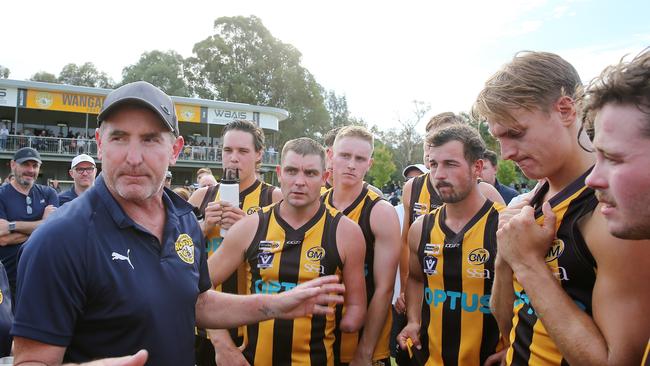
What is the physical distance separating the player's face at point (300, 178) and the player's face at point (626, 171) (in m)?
2.30

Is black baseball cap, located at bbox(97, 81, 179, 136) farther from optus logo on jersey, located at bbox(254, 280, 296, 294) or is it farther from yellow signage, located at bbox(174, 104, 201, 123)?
yellow signage, located at bbox(174, 104, 201, 123)

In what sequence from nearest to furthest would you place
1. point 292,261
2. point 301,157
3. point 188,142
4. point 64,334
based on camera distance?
point 64,334 → point 292,261 → point 301,157 → point 188,142

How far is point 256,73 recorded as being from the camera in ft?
163

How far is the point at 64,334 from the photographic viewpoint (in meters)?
1.82

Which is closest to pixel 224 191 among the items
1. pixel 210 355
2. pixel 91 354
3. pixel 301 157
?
pixel 301 157

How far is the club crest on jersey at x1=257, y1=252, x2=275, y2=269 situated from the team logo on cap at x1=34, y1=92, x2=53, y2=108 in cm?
3422

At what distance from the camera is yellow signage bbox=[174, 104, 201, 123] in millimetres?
35312

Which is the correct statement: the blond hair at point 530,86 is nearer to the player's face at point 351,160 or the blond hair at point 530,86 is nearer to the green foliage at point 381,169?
the player's face at point 351,160

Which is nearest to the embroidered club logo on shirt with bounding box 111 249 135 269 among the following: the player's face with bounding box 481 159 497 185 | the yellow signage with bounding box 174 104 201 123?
the player's face with bounding box 481 159 497 185

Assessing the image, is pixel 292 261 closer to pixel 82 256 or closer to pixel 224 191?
pixel 224 191

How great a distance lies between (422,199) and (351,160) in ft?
3.46

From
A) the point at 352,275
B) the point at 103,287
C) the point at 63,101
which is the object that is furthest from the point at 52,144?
the point at 103,287

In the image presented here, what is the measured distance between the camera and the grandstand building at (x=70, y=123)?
30.3 meters

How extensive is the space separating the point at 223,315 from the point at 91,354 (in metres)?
0.83
